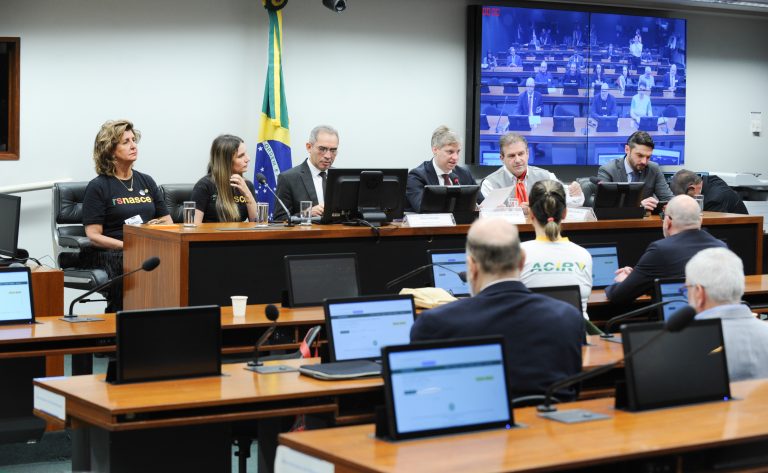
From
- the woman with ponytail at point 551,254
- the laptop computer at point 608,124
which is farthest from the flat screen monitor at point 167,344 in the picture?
the laptop computer at point 608,124

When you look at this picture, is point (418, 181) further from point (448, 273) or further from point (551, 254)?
point (551, 254)

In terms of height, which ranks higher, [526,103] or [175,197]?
[526,103]

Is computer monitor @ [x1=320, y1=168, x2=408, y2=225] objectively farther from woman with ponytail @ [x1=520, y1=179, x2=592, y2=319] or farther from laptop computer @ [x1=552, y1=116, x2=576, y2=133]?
laptop computer @ [x1=552, y1=116, x2=576, y2=133]

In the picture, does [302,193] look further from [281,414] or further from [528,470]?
[528,470]

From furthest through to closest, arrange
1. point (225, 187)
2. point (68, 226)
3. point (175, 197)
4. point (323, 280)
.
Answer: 1. point (175, 197)
2. point (68, 226)
3. point (225, 187)
4. point (323, 280)

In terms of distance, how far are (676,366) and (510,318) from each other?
511 mm

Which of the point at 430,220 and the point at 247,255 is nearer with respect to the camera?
the point at 247,255

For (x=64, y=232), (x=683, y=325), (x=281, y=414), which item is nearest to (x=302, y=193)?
(x=64, y=232)

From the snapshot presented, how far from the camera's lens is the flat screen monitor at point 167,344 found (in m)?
3.96

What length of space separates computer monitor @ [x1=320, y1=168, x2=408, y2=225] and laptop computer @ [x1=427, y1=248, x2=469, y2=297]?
2.27 feet

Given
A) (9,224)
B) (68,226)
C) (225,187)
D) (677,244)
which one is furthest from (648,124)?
(9,224)

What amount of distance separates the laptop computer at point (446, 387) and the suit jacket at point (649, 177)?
5.59 m

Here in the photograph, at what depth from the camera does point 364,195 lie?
6742 mm

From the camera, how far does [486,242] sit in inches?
138
